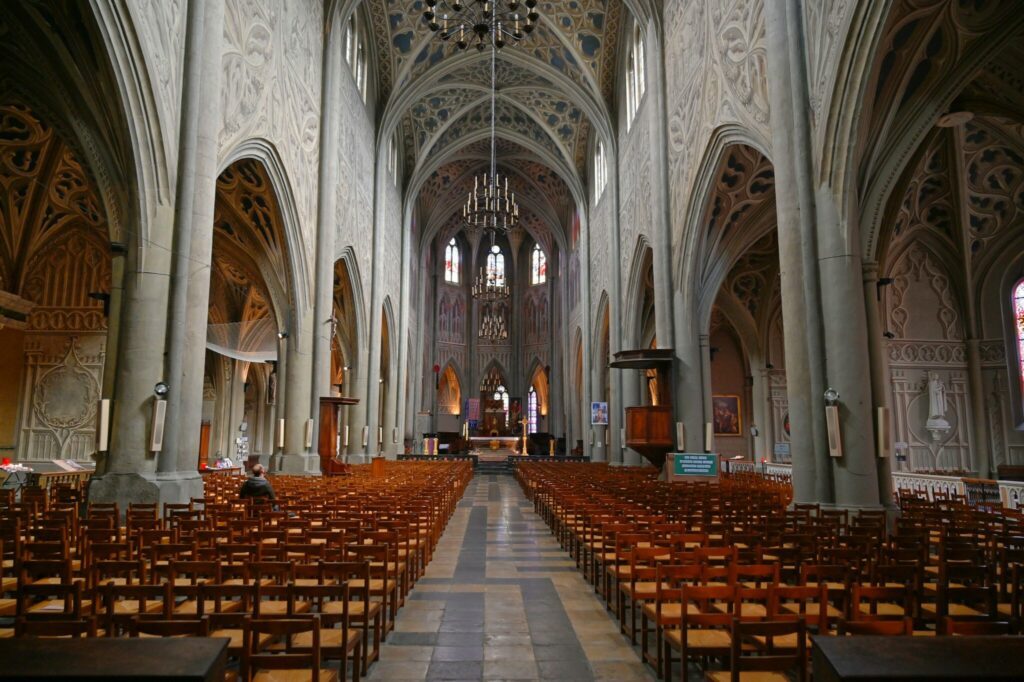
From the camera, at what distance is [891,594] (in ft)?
13.0

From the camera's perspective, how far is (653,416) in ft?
60.7

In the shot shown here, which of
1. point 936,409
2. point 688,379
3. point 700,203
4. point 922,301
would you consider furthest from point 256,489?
point 922,301

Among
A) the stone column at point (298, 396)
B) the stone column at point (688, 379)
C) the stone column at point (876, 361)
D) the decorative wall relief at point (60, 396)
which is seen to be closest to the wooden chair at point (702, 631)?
the stone column at point (876, 361)

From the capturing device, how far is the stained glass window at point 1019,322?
64.9ft

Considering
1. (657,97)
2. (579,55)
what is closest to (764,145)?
(657,97)

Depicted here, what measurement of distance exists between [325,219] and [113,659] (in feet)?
63.0

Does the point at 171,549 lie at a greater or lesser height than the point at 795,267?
lesser

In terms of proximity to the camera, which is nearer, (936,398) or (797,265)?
(797,265)

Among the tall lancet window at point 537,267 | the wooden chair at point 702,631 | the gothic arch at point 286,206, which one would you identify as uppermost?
the tall lancet window at point 537,267

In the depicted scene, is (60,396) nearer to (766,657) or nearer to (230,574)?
(230,574)

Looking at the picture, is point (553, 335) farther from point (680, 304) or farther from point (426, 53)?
point (680, 304)

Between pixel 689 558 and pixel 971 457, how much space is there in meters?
19.2

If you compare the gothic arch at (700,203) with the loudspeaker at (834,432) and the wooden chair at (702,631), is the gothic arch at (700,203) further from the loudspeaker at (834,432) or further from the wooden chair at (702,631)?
the wooden chair at (702,631)

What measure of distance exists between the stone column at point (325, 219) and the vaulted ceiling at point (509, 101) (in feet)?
22.6
